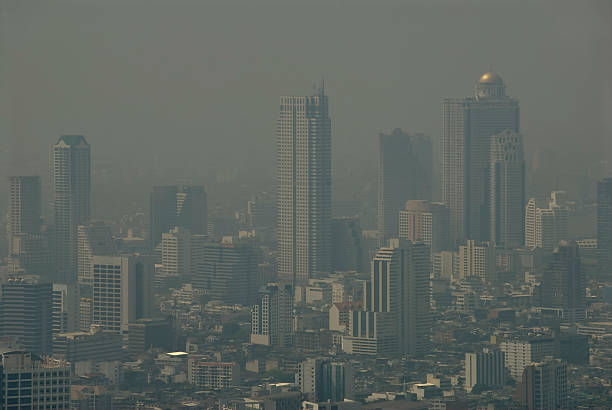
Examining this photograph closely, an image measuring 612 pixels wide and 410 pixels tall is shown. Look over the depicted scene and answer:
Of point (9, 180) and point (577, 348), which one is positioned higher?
point (9, 180)

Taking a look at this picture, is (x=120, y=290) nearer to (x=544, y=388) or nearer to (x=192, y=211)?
(x=192, y=211)

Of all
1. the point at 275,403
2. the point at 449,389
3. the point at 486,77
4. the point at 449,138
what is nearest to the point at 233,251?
the point at 486,77

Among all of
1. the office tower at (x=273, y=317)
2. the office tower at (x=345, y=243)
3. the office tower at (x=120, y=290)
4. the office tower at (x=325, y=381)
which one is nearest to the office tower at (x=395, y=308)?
the office tower at (x=273, y=317)

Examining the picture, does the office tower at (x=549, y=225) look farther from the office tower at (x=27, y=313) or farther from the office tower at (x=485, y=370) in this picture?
the office tower at (x=27, y=313)

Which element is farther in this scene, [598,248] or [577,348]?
[598,248]

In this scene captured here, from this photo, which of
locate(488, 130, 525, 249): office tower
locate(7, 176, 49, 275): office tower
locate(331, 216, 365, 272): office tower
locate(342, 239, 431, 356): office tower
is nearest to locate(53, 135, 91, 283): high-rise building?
locate(7, 176, 49, 275): office tower

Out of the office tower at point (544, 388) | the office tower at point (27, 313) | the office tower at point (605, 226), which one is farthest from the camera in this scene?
the office tower at point (605, 226)

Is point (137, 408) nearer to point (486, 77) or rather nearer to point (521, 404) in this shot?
point (521, 404)
